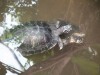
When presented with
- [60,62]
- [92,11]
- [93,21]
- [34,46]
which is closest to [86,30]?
[93,21]

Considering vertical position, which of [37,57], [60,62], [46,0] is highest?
[46,0]

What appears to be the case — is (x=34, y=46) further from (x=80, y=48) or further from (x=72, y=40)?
(x=80, y=48)

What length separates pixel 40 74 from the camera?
216 centimetres

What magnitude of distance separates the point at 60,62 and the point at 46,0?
6.52ft

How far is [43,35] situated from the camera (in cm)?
306

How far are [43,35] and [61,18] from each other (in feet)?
2.26

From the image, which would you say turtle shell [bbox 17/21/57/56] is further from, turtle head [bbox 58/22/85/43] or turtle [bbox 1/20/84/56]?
turtle head [bbox 58/22/85/43]

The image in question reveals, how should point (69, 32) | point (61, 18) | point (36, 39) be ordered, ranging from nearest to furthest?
point (36, 39), point (69, 32), point (61, 18)

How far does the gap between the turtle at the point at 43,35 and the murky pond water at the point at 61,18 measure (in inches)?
3.2

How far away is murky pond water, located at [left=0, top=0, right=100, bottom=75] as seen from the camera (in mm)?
2254

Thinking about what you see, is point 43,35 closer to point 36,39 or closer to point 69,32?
point 36,39

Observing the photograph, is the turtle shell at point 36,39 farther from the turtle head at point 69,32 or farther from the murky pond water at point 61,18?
the turtle head at point 69,32

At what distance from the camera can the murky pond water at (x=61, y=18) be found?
7.39 feet

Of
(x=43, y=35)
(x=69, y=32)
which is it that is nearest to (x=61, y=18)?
(x=69, y=32)
